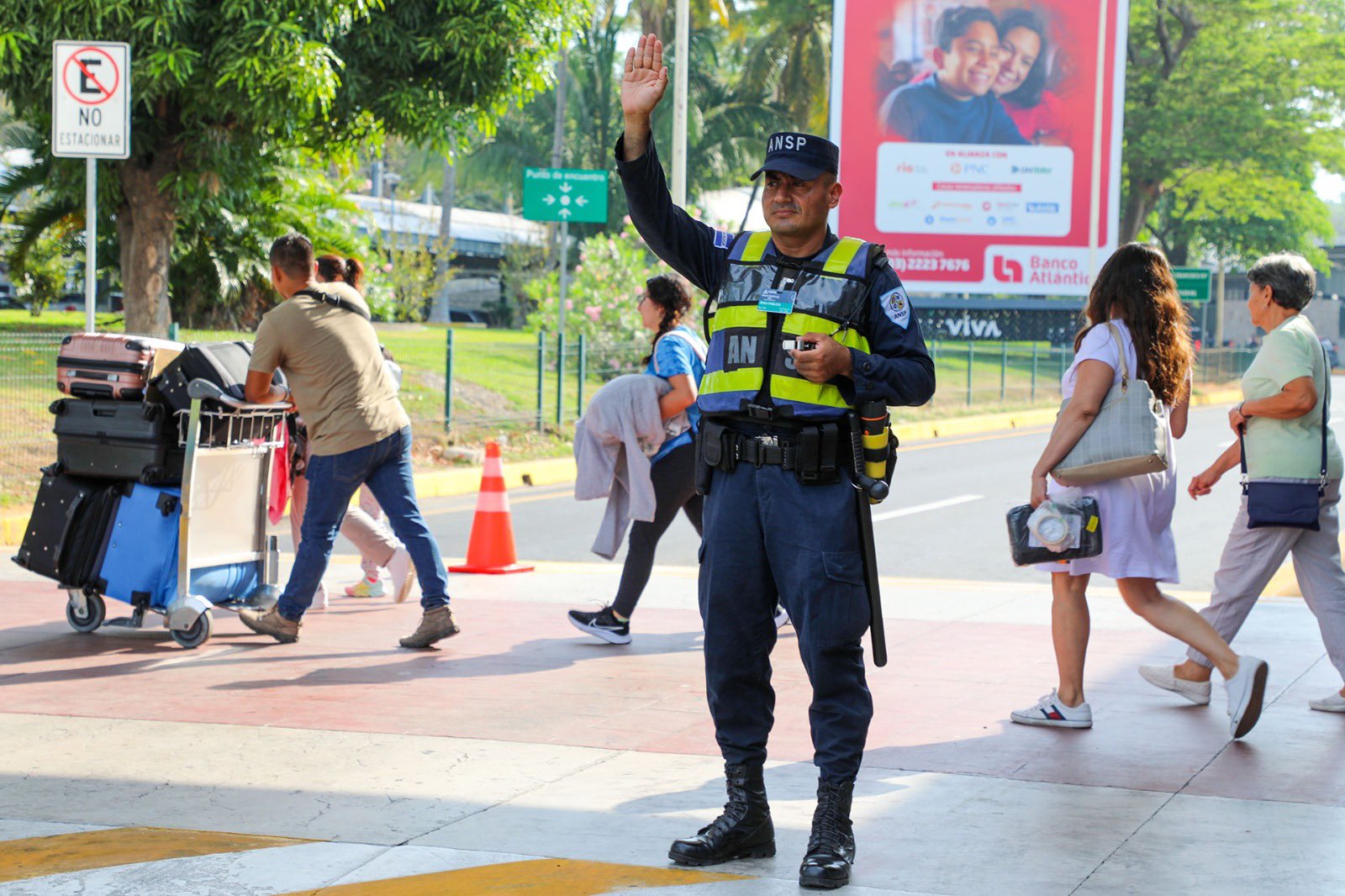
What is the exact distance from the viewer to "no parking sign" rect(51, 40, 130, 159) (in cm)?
1073

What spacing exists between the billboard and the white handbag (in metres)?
20.5

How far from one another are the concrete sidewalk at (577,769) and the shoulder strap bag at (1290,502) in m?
0.76

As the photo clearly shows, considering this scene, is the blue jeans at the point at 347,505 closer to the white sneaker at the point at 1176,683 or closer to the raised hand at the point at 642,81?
the white sneaker at the point at 1176,683

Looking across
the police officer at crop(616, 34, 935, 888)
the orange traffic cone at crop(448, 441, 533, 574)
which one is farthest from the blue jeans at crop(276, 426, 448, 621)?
the police officer at crop(616, 34, 935, 888)

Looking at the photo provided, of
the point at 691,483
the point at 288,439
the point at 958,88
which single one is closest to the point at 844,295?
the point at 691,483

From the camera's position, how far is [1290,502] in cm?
636

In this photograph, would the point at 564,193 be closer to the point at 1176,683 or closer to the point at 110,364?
the point at 110,364

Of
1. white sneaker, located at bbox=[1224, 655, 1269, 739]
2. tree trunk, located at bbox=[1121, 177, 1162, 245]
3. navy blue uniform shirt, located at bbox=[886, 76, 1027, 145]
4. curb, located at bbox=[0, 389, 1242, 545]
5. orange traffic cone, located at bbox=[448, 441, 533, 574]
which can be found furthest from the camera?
tree trunk, located at bbox=[1121, 177, 1162, 245]

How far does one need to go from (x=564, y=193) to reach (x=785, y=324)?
47.8ft

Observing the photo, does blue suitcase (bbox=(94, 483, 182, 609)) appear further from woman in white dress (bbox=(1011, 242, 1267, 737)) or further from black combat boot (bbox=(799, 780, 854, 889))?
black combat boot (bbox=(799, 780, 854, 889))

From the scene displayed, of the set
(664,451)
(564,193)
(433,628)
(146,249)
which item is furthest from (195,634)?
(564,193)

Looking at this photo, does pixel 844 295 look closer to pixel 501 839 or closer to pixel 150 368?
pixel 501 839

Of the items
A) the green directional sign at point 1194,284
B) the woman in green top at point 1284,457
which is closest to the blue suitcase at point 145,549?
the woman in green top at point 1284,457

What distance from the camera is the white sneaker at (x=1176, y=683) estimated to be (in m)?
6.64
